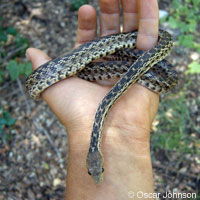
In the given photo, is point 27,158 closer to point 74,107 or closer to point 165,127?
point 74,107

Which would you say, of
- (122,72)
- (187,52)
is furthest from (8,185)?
(187,52)

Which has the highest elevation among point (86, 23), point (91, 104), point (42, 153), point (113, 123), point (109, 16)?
point (109, 16)

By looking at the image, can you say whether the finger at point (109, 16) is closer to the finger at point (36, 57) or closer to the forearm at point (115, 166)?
the finger at point (36, 57)

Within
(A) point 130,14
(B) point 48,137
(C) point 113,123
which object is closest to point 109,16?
(A) point 130,14

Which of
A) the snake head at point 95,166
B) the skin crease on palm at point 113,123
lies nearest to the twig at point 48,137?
the skin crease on palm at point 113,123

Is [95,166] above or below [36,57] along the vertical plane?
below

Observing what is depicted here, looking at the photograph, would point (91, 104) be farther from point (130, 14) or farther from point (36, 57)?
point (130, 14)
